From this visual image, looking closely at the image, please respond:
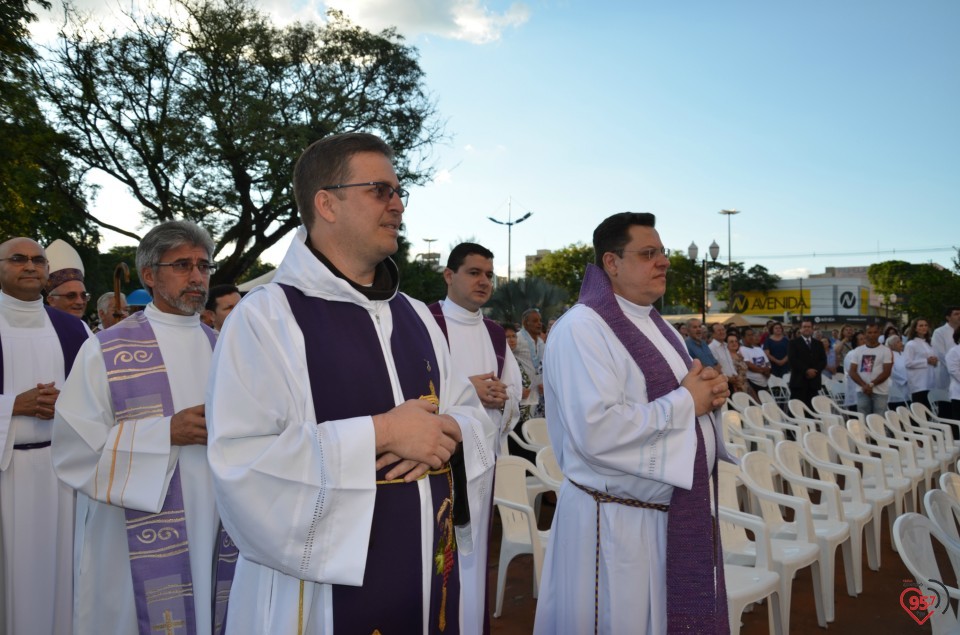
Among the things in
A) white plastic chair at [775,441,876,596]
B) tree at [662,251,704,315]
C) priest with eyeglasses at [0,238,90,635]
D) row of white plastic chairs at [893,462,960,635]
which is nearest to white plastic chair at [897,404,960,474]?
white plastic chair at [775,441,876,596]

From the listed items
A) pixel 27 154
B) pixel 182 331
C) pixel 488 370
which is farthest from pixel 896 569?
pixel 27 154

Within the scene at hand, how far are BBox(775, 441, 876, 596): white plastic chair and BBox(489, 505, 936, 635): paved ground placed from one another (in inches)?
5.8

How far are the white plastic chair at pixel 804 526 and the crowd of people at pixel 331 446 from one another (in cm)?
182

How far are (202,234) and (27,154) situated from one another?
34.5 feet

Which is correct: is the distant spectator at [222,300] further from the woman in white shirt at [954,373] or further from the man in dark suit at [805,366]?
the man in dark suit at [805,366]

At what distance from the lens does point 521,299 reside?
83.3 ft

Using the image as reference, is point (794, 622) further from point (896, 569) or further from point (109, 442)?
point (109, 442)

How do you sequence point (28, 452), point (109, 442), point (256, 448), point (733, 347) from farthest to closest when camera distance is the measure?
point (733, 347)
point (28, 452)
point (109, 442)
point (256, 448)

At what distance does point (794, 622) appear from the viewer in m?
4.93

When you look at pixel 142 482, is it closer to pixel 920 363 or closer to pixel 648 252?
pixel 648 252

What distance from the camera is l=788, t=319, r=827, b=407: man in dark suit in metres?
12.9

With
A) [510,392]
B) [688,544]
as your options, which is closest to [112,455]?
[688,544]

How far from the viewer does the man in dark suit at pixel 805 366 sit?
42.5 feet

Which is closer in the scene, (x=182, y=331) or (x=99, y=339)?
(x=99, y=339)
